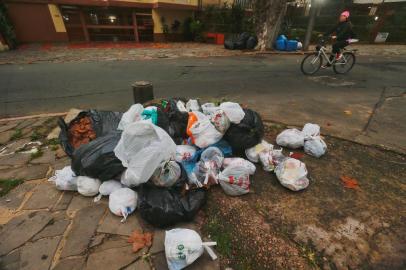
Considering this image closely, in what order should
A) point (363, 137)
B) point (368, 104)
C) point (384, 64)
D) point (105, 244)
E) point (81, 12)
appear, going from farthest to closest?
point (81, 12) → point (384, 64) → point (368, 104) → point (363, 137) → point (105, 244)

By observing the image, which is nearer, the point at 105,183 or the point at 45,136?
the point at 105,183

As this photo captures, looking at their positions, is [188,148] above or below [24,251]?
above

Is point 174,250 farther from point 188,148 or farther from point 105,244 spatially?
point 188,148

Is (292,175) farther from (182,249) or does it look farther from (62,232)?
(62,232)

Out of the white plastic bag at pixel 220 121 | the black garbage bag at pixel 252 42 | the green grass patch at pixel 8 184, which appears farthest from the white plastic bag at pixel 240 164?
the black garbage bag at pixel 252 42

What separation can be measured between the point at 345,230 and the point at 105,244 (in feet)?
6.63

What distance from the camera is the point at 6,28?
11453mm

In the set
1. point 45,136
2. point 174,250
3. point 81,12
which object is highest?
point 81,12

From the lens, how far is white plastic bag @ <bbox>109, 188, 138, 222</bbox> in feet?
6.64

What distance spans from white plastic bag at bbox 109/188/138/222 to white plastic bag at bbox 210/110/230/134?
1.13m

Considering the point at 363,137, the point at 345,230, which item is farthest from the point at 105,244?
the point at 363,137

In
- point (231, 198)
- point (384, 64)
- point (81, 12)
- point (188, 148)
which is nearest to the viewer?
point (231, 198)

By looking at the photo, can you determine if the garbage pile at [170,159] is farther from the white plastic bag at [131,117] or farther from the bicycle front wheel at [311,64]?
the bicycle front wheel at [311,64]

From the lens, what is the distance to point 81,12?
13.8m
